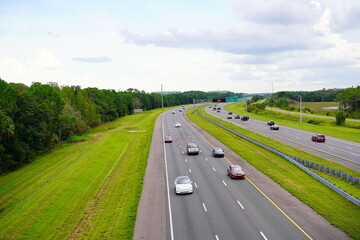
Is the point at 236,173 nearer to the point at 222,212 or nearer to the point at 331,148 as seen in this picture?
the point at 222,212

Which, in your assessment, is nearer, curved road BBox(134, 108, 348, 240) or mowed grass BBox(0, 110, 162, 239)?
curved road BBox(134, 108, 348, 240)

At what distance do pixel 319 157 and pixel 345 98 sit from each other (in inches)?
3773

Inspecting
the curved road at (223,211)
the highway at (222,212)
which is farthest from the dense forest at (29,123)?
the highway at (222,212)

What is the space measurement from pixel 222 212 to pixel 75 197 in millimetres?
14720

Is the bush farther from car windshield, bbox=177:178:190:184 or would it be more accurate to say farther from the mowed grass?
car windshield, bbox=177:178:190:184

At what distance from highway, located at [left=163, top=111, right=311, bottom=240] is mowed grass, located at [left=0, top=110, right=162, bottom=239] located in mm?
3344

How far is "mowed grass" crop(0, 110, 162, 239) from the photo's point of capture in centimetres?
2183

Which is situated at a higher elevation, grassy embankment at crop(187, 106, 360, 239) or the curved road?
the curved road

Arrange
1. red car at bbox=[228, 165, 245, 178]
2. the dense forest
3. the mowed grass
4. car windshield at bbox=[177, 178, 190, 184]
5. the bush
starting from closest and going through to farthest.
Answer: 1. the mowed grass
2. car windshield at bbox=[177, 178, 190, 184]
3. red car at bbox=[228, 165, 245, 178]
4. the dense forest
5. the bush

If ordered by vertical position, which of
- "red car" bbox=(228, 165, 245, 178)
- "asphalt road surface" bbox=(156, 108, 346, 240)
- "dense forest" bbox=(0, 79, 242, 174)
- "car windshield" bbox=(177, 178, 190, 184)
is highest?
"dense forest" bbox=(0, 79, 242, 174)

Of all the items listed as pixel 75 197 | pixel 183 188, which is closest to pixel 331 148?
pixel 183 188

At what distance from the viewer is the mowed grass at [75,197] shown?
859 inches

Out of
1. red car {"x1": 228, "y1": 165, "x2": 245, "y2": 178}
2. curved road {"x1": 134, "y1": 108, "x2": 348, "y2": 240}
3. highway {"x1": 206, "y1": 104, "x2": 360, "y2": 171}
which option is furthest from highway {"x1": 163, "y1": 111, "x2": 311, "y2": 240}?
highway {"x1": 206, "y1": 104, "x2": 360, "y2": 171}

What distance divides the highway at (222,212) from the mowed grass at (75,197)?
11.0 feet
